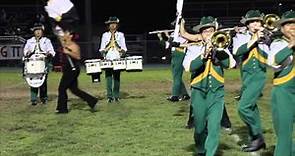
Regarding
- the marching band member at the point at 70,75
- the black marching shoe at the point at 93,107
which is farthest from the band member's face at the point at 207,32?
the black marching shoe at the point at 93,107

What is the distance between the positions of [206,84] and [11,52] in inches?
842

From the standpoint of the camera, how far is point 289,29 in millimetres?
6852

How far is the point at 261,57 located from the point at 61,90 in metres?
4.80

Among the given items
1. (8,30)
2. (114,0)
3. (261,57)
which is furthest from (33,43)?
(114,0)

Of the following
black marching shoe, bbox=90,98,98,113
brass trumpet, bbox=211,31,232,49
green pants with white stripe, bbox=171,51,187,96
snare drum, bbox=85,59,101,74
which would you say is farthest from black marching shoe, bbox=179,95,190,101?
brass trumpet, bbox=211,31,232,49

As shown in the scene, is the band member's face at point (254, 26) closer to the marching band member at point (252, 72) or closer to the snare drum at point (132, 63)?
the marching band member at point (252, 72)

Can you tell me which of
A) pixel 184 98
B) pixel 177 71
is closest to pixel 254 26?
pixel 177 71

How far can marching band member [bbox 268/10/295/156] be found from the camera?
682 centimetres

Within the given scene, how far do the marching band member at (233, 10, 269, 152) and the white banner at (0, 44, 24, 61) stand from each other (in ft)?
66.1

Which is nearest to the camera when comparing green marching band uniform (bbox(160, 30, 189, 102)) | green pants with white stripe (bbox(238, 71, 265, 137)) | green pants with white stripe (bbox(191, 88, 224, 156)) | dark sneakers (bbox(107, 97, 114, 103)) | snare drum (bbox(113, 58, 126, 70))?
green pants with white stripe (bbox(191, 88, 224, 156))

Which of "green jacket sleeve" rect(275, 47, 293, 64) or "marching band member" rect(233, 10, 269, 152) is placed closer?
"green jacket sleeve" rect(275, 47, 293, 64)

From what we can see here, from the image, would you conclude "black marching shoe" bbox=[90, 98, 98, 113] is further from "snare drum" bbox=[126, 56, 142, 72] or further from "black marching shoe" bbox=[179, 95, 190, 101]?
"black marching shoe" bbox=[179, 95, 190, 101]

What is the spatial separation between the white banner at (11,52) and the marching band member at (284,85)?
21974 mm

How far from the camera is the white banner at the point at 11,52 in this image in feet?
90.9
